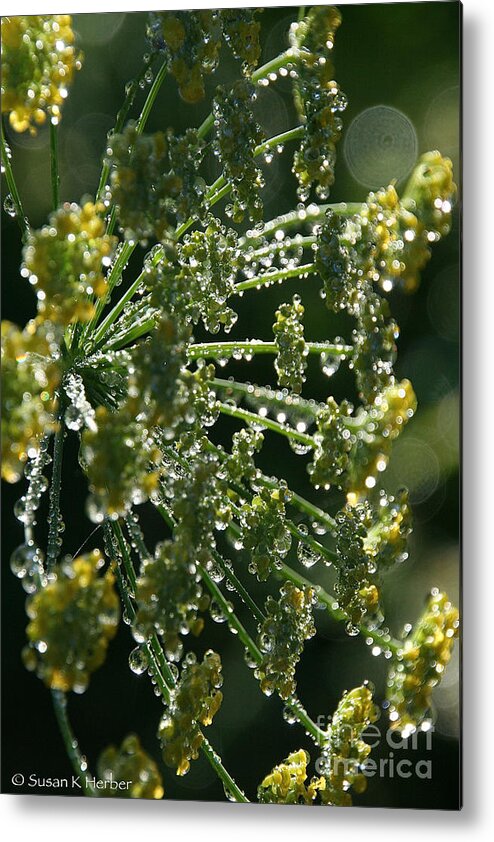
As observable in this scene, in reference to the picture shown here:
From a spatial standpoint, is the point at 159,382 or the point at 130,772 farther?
the point at 130,772

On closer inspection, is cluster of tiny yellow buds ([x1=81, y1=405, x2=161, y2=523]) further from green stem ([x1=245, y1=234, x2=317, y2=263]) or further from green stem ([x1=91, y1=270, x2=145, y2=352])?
green stem ([x1=245, y1=234, x2=317, y2=263])

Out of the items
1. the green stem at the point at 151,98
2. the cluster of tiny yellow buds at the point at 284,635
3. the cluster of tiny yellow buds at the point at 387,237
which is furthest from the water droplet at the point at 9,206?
the cluster of tiny yellow buds at the point at 284,635

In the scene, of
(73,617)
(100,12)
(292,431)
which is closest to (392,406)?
(292,431)

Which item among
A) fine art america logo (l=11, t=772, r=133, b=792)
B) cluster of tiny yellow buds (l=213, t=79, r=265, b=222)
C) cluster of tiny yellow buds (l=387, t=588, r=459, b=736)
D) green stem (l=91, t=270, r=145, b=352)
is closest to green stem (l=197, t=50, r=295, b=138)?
cluster of tiny yellow buds (l=213, t=79, r=265, b=222)

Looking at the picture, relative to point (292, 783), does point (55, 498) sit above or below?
above

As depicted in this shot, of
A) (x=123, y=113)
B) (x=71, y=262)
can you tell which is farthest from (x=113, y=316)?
(x=123, y=113)

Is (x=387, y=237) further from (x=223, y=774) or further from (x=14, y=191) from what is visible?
(x=223, y=774)
